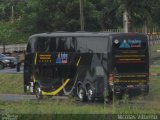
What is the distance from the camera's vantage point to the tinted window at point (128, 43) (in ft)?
94.2

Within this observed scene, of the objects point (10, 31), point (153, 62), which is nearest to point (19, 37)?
point (10, 31)

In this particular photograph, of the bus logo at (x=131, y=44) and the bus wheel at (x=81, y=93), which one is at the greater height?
the bus logo at (x=131, y=44)

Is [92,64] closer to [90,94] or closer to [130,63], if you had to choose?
[90,94]

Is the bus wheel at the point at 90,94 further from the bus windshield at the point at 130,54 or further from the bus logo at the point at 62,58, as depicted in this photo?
the bus logo at the point at 62,58

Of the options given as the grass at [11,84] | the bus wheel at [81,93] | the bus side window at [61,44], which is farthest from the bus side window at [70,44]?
the grass at [11,84]

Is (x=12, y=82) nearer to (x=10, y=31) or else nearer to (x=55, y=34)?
(x=55, y=34)

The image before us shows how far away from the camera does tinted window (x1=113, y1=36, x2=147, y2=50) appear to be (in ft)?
94.2

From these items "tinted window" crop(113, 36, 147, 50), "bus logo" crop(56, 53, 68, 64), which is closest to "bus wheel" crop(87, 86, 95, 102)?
"bus logo" crop(56, 53, 68, 64)

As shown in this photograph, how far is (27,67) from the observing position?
34.0 meters

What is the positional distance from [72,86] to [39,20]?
43.2 metres

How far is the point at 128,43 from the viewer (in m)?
28.9

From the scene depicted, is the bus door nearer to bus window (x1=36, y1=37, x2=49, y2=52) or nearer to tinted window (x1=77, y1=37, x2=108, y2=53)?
tinted window (x1=77, y1=37, x2=108, y2=53)

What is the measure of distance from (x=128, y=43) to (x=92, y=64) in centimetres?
212

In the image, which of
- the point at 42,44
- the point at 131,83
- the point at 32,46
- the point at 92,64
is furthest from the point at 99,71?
the point at 32,46
